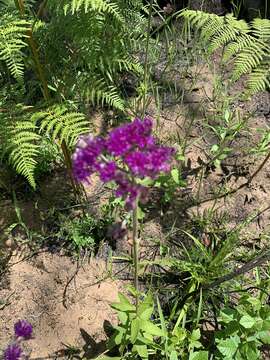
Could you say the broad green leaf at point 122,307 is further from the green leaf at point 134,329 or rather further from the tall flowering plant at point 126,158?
the tall flowering plant at point 126,158

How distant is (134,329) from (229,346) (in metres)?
0.54

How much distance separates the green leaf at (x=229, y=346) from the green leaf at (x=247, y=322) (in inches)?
4.6

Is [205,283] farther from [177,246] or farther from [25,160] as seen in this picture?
[25,160]

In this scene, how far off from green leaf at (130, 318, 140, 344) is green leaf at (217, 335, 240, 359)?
0.47m

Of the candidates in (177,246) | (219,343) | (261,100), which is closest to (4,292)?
(177,246)

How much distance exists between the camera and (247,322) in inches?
90.4

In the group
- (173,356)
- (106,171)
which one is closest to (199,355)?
(173,356)

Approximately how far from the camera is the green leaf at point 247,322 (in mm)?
2289

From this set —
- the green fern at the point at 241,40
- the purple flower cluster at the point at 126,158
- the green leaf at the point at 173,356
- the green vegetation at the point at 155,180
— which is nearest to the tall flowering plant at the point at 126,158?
the purple flower cluster at the point at 126,158

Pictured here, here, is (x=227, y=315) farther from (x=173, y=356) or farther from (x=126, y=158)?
(x=126, y=158)

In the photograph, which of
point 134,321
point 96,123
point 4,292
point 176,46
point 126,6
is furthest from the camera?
point 176,46

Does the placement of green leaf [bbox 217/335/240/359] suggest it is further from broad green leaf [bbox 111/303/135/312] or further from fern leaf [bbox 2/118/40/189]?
fern leaf [bbox 2/118/40/189]

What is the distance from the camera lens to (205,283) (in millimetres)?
2660

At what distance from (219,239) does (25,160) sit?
1361mm
